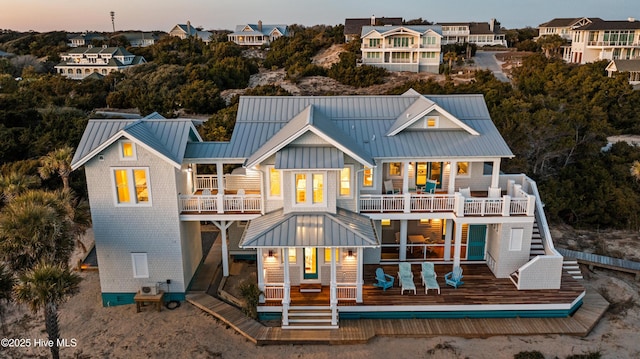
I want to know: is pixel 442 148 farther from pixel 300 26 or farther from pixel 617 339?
pixel 300 26

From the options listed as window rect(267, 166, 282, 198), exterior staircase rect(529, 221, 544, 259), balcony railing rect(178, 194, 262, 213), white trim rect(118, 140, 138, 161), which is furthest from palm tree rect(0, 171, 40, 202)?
exterior staircase rect(529, 221, 544, 259)

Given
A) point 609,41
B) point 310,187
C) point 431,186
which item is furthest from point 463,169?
point 609,41

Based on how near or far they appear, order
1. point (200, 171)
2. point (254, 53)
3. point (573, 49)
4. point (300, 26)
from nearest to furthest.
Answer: point (200, 171) < point (573, 49) < point (254, 53) < point (300, 26)

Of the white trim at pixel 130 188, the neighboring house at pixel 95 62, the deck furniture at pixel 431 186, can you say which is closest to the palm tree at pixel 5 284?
the white trim at pixel 130 188

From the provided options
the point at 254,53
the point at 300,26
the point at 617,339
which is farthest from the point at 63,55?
the point at 617,339

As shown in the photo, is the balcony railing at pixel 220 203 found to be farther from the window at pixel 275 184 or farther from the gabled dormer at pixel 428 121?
the gabled dormer at pixel 428 121
